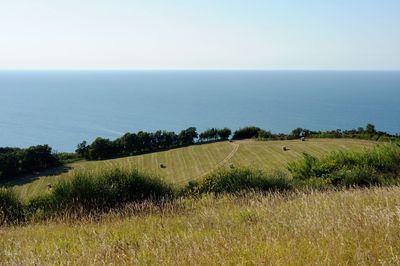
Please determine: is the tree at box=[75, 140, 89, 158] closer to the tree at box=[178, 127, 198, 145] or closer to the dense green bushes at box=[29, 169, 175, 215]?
the tree at box=[178, 127, 198, 145]

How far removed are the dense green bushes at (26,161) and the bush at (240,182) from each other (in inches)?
2167

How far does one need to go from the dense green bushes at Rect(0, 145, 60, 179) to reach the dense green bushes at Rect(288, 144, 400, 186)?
52.8 metres

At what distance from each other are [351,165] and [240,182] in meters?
8.95

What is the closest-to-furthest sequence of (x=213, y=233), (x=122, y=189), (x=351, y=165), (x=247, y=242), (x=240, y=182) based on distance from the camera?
(x=247, y=242) → (x=213, y=233) → (x=122, y=189) → (x=240, y=182) → (x=351, y=165)

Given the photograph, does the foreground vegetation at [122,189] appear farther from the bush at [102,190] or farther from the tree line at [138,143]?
the tree line at [138,143]

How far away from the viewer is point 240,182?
→ 13.6 m

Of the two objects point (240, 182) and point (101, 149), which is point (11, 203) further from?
point (101, 149)

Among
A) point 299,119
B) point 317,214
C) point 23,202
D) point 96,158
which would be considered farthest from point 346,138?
point 299,119

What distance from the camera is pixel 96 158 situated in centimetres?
7331

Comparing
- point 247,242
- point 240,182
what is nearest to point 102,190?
point 240,182

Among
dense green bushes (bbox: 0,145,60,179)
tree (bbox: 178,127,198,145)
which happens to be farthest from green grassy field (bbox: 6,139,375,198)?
tree (bbox: 178,127,198,145)

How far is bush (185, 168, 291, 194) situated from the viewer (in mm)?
13223

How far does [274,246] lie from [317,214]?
Answer: 1.49 m

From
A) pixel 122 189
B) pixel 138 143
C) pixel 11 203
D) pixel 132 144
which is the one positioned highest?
pixel 122 189
